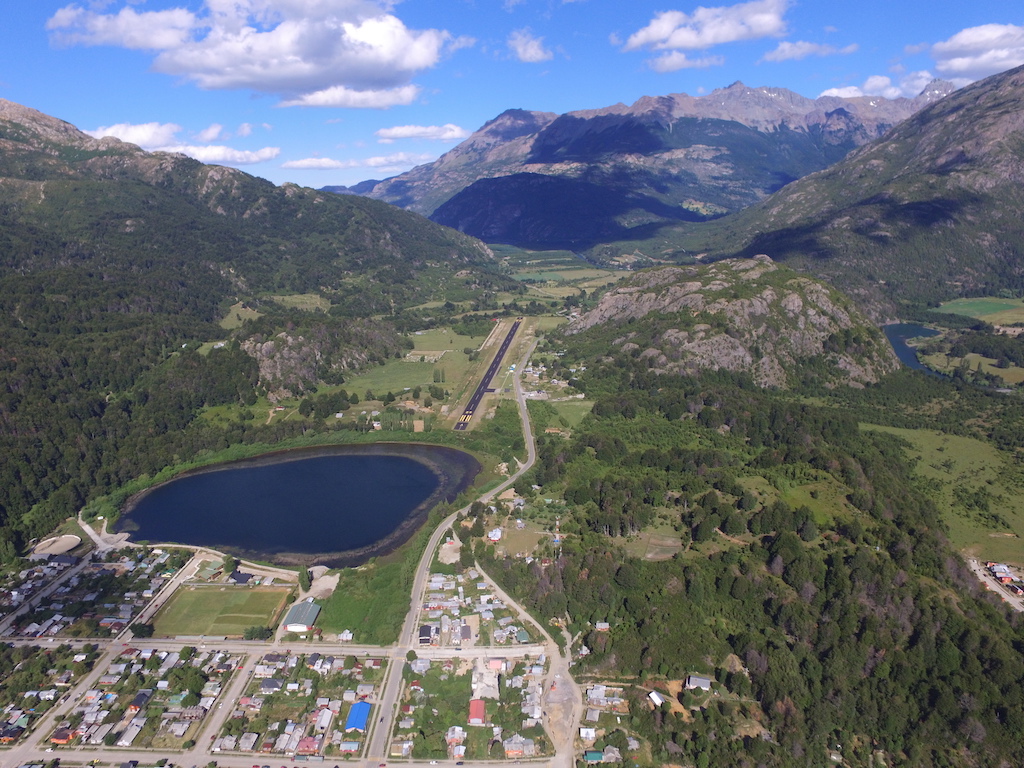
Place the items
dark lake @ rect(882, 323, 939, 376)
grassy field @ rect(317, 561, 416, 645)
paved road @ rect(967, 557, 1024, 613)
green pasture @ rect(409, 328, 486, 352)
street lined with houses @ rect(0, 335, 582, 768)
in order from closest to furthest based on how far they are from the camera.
Result: street lined with houses @ rect(0, 335, 582, 768)
grassy field @ rect(317, 561, 416, 645)
paved road @ rect(967, 557, 1024, 613)
dark lake @ rect(882, 323, 939, 376)
green pasture @ rect(409, 328, 486, 352)

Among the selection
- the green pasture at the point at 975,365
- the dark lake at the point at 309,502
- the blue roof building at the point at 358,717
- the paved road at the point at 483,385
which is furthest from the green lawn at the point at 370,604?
the green pasture at the point at 975,365

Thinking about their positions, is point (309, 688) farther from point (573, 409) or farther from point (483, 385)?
point (483, 385)

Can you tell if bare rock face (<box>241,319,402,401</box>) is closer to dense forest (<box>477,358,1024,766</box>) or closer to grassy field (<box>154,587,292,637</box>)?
dense forest (<box>477,358,1024,766</box>)

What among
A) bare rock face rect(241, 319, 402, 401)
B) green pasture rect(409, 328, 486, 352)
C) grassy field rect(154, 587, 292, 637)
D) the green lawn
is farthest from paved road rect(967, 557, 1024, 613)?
green pasture rect(409, 328, 486, 352)

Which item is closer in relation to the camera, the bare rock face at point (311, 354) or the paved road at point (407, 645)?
the paved road at point (407, 645)

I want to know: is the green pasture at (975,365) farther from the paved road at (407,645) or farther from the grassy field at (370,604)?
the grassy field at (370,604)

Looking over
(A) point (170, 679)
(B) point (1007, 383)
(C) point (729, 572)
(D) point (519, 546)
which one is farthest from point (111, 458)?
(B) point (1007, 383)
